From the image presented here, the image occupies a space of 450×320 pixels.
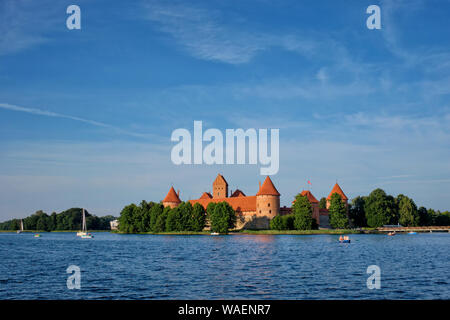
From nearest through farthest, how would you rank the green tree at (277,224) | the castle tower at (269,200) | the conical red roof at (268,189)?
the green tree at (277,224) < the castle tower at (269,200) < the conical red roof at (268,189)

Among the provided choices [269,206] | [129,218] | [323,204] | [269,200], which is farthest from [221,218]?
[323,204]

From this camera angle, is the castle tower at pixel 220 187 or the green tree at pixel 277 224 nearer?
the green tree at pixel 277 224

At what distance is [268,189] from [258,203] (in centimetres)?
534

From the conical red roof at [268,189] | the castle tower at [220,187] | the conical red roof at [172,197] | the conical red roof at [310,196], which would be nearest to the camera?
the conical red roof at [268,189]

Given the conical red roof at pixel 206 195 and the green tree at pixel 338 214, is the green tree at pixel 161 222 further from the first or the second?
the green tree at pixel 338 214

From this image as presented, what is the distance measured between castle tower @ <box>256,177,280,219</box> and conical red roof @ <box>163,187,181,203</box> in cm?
3480

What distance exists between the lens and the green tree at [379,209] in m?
122

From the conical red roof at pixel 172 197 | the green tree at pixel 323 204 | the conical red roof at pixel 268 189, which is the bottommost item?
the green tree at pixel 323 204

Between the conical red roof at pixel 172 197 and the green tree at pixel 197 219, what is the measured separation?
29652 millimetres

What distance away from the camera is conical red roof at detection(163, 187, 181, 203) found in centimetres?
14162

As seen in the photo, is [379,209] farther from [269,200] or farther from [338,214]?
[269,200]

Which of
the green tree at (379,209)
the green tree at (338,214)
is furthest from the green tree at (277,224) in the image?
the green tree at (379,209)

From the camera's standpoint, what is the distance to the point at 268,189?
387 ft

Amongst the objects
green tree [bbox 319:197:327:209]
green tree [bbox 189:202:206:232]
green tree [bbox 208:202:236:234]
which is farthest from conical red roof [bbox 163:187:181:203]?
green tree [bbox 319:197:327:209]
